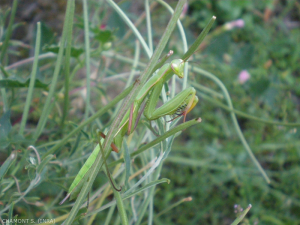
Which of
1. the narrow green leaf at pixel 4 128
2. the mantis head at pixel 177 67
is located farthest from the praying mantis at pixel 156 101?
the narrow green leaf at pixel 4 128

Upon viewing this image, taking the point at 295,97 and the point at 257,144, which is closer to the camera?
the point at 257,144

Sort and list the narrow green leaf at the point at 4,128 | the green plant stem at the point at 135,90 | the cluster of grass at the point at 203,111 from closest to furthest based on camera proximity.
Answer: the green plant stem at the point at 135,90 → the narrow green leaf at the point at 4,128 → the cluster of grass at the point at 203,111

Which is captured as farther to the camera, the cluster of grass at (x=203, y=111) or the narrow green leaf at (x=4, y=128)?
the cluster of grass at (x=203, y=111)

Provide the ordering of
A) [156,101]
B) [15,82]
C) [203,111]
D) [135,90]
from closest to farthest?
1. [135,90]
2. [156,101]
3. [15,82]
4. [203,111]

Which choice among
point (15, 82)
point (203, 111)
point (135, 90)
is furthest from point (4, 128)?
point (203, 111)

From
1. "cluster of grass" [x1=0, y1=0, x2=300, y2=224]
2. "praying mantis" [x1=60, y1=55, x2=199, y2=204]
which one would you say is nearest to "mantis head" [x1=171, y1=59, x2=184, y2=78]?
"praying mantis" [x1=60, y1=55, x2=199, y2=204]

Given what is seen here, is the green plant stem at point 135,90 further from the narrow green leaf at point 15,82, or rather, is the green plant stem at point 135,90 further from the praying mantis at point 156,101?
the narrow green leaf at point 15,82

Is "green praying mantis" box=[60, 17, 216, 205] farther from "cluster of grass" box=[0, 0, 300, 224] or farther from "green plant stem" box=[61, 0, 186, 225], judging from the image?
"cluster of grass" box=[0, 0, 300, 224]

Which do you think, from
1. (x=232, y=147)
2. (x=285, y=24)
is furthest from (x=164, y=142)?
(x=285, y=24)

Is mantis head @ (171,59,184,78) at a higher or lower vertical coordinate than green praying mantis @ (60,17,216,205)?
higher

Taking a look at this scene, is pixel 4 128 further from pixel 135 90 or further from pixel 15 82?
pixel 135 90

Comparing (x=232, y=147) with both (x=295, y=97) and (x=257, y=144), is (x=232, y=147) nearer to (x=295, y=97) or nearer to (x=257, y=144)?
(x=257, y=144)
